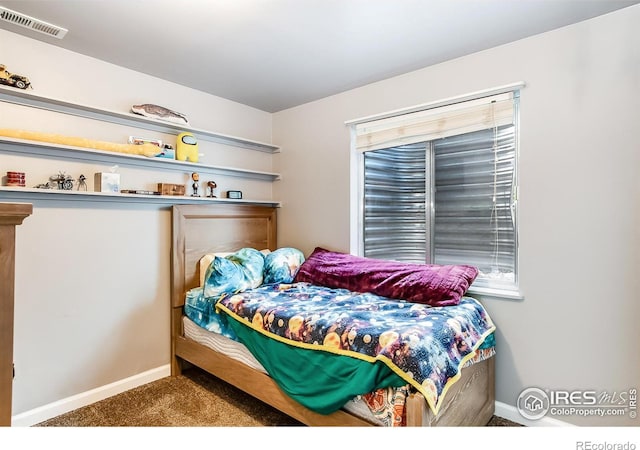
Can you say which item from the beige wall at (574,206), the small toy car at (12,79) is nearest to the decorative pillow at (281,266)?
the beige wall at (574,206)

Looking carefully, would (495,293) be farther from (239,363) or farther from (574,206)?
(239,363)

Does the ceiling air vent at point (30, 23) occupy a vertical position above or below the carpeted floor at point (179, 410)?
above

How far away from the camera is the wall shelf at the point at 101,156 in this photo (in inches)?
80.0

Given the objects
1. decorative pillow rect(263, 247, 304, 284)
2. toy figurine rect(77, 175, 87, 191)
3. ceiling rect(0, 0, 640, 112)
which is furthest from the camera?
decorative pillow rect(263, 247, 304, 284)

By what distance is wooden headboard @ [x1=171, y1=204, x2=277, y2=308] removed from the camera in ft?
8.98

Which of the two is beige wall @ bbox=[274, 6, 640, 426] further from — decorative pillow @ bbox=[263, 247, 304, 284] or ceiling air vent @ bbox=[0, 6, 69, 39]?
ceiling air vent @ bbox=[0, 6, 69, 39]

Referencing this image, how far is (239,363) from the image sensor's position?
2207 millimetres

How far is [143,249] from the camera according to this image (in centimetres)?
261

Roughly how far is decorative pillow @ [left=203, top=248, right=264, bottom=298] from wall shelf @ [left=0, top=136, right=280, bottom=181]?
815mm

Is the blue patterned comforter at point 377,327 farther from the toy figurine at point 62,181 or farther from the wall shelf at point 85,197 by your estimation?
the toy figurine at point 62,181

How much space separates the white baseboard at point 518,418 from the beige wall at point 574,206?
5cm

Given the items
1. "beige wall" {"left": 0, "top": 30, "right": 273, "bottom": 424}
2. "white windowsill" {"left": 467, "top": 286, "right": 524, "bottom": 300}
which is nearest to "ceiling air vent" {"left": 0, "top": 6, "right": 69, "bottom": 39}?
"beige wall" {"left": 0, "top": 30, "right": 273, "bottom": 424}

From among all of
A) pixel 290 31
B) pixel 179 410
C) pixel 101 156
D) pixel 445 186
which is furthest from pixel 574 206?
pixel 101 156
